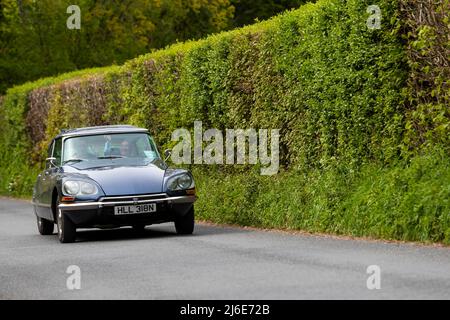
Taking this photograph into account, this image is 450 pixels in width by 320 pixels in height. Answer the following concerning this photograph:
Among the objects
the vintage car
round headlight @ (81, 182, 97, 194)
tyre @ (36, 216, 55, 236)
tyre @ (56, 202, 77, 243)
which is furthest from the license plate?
tyre @ (36, 216, 55, 236)

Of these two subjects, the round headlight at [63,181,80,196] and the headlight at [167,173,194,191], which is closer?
the round headlight at [63,181,80,196]

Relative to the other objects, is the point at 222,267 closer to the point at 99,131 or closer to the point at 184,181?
the point at 184,181

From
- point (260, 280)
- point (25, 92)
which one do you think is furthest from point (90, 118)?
point (260, 280)

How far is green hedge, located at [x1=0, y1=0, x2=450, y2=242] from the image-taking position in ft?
47.9

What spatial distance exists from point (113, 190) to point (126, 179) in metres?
0.29

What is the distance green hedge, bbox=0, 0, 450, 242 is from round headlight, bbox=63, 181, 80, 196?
11.3 feet

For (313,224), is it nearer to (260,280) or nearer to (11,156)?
(260,280)

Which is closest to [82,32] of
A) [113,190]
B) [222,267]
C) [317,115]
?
[317,115]

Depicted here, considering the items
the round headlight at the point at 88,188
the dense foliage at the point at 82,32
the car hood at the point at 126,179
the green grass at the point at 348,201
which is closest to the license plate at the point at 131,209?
the car hood at the point at 126,179

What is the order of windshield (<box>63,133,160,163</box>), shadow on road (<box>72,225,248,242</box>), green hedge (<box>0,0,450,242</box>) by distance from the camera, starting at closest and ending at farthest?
green hedge (<box>0,0,450,242</box>) < shadow on road (<box>72,225,248,242</box>) < windshield (<box>63,133,160,163</box>)

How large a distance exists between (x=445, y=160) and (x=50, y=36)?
3258 cm

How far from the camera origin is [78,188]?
15.6 meters

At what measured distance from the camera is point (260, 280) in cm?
1012

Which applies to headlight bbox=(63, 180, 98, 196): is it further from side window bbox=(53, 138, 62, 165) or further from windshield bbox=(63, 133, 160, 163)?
side window bbox=(53, 138, 62, 165)
